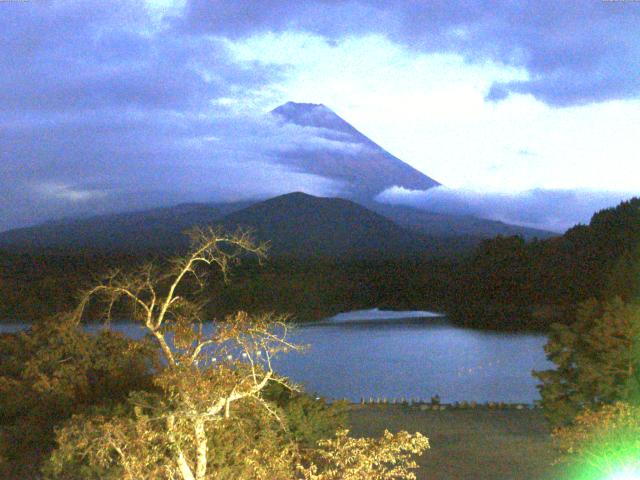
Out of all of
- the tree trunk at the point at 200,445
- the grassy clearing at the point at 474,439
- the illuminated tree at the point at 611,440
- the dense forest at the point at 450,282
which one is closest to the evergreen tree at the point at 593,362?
the grassy clearing at the point at 474,439

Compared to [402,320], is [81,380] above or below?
above

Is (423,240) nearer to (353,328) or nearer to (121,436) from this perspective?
(353,328)

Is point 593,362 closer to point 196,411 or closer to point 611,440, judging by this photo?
point 611,440

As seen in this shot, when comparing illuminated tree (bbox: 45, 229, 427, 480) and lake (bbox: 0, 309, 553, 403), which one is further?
lake (bbox: 0, 309, 553, 403)

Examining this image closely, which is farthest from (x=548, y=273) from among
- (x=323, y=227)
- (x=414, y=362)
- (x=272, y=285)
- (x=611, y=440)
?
(x=323, y=227)

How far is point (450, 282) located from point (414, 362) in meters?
23.0

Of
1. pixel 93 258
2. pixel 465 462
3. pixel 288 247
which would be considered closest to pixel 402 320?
pixel 93 258

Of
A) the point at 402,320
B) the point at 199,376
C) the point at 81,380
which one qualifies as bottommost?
the point at 402,320

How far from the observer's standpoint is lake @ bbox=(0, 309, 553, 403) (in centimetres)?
2378

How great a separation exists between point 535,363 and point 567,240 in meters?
25.9

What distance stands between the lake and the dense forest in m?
3.88

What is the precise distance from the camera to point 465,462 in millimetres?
11422

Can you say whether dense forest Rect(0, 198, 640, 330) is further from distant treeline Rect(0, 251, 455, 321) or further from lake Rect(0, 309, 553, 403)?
lake Rect(0, 309, 553, 403)

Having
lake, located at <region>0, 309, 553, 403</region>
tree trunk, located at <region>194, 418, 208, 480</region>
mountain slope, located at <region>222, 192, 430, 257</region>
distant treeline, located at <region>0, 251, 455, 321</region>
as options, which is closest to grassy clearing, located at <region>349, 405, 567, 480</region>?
lake, located at <region>0, 309, 553, 403</region>
